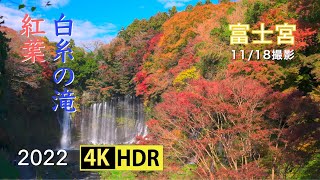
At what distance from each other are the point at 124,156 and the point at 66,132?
38.7ft

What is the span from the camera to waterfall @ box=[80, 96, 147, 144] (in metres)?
15.5

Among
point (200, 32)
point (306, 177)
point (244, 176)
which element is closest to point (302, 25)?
point (306, 177)

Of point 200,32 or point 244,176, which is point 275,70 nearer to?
point 244,176

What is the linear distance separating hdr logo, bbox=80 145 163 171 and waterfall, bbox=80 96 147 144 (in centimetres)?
1070

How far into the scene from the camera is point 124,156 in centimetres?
445

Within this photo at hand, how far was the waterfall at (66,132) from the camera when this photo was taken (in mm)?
15253

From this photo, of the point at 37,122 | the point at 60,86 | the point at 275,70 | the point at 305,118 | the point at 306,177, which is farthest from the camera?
the point at 60,86

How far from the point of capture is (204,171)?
558 cm

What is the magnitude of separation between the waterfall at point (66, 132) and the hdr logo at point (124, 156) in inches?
435

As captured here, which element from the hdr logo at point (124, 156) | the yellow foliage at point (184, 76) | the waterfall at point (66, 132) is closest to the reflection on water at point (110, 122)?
the waterfall at point (66, 132)

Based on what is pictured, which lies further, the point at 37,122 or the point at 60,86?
the point at 60,86

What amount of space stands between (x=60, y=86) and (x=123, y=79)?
2747 mm

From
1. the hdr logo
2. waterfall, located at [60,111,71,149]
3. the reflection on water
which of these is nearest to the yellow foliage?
the reflection on water

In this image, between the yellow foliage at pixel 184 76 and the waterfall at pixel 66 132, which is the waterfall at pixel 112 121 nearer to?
the waterfall at pixel 66 132
